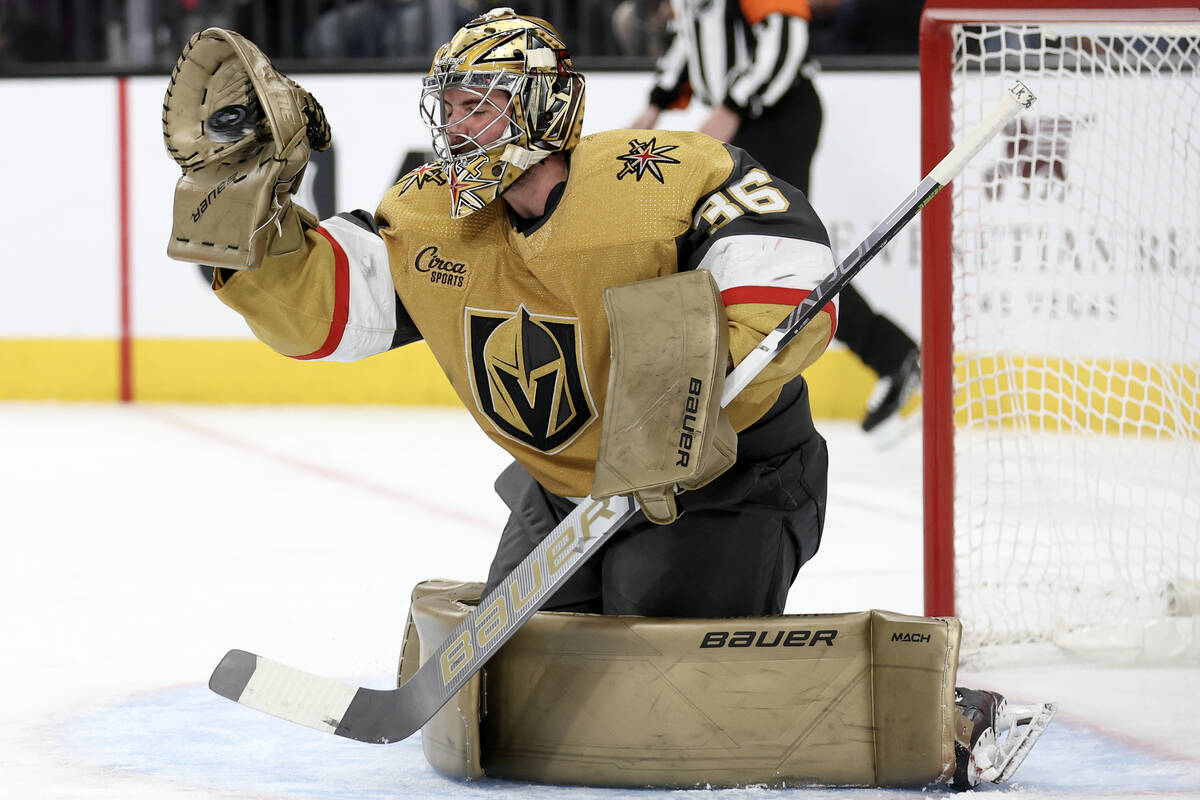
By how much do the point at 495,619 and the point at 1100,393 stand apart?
85.1 inches

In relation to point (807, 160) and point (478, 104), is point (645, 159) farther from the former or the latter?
point (807, 160)

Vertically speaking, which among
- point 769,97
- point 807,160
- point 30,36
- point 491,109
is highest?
point 30,36

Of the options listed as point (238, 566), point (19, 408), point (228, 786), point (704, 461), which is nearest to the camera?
point (704, 461)

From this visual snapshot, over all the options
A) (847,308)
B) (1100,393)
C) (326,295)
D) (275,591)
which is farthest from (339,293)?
(847,308)

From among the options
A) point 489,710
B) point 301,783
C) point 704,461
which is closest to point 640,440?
point 704,461

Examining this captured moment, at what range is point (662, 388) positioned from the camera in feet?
5.83

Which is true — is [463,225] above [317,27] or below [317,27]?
below

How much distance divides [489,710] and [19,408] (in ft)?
14.2

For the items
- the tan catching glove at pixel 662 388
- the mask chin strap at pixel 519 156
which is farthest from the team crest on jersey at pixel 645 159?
the tan catching glove at pixel 662 388

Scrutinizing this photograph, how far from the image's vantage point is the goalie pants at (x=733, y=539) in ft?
6.75

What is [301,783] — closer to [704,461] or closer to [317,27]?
[704,461]

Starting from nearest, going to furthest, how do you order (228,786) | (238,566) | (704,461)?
(704,461) < (228,786) < (238,566)

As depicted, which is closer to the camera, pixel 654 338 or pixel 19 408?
pixel 654 338

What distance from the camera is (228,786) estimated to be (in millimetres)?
1907
